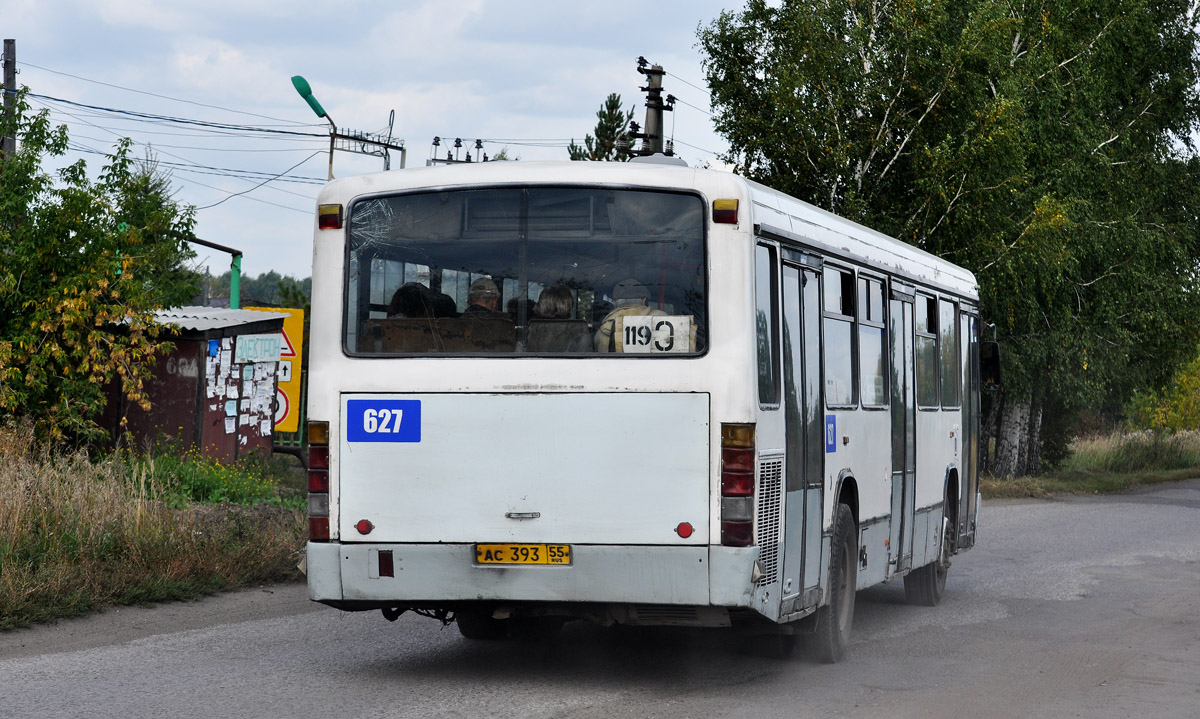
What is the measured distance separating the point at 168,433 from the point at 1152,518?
14.9 meters

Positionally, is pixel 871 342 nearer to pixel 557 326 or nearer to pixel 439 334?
pixel 557 326

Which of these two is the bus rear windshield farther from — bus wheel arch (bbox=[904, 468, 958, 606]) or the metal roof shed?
the metal roof shed

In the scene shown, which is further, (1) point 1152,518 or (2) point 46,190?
(1) point 1152,518

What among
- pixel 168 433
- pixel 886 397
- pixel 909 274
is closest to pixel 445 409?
pixel 886 397

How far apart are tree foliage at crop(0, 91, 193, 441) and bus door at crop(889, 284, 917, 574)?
28.8 ft

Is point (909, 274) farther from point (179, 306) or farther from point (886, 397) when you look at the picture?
point (179, 306)

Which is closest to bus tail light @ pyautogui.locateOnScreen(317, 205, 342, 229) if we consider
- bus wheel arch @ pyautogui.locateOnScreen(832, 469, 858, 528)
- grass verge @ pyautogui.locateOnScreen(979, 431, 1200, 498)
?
bus wheel arch @ pyautogui.locateOnScreen(832, 469, 858, 528)

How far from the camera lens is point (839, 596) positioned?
9.59 m

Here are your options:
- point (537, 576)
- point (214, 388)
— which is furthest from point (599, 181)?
point (214, 388)

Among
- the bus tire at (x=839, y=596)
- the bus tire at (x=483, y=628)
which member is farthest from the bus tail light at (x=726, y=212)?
the bus tire at (x=483, y=628)

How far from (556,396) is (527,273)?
2.28ft

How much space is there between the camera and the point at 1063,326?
30125 mm

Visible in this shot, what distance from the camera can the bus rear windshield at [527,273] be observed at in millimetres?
7836

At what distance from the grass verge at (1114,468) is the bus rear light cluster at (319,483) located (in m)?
21.2
